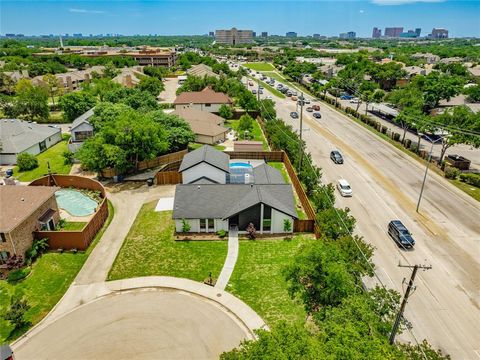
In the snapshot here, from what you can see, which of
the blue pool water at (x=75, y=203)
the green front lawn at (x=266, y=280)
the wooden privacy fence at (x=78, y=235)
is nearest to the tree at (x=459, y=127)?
the green front lawn at (x=266, y=280)

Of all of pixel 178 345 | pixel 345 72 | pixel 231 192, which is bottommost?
pixel 178 345

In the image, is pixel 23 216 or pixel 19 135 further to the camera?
pixel 19 135

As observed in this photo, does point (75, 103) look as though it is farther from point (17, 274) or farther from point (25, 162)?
point (17, 274)

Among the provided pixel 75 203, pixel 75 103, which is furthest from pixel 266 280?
pixel 75 103

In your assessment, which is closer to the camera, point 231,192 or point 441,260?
point 441,260

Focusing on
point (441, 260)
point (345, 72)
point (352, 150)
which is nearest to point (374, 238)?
point (441, 260)

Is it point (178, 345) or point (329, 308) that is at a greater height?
point (329, 308)

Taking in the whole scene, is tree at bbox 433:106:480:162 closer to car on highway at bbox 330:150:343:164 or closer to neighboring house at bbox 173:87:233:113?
car on highway at bbox 330:150:343:164

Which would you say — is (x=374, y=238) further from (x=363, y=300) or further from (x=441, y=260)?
(x=363, y=300)
